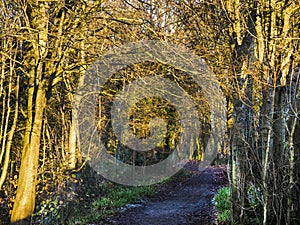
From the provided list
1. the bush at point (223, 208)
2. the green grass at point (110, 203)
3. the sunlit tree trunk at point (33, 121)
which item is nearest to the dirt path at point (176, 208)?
the bush at point (223, 208)

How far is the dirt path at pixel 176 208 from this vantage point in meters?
9.04

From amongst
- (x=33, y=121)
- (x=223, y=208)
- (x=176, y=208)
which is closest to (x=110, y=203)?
(x=176, y=208)

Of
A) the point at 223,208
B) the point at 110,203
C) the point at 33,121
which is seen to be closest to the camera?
the point at 33,121

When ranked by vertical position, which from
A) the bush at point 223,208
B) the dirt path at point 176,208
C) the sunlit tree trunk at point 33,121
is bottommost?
the dirt path at point 176,208

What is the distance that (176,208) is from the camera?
11.3 metres

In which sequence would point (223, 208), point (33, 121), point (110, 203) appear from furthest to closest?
point (110, 203), point (223, 208), point (33, 121)

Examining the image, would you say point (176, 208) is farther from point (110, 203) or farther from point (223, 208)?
point (223, 208)

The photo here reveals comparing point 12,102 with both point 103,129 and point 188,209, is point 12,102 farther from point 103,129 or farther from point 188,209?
point 188,209

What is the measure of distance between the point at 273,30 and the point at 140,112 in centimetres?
725

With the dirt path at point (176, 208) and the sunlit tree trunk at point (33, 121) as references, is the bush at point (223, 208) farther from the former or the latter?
the sunlit tree trunk at point (33, 121)

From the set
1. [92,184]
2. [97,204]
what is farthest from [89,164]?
[97,204]

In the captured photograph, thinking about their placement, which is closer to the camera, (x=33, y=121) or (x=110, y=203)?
(x=33, y=121)

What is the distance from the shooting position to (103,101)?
41.8 ft

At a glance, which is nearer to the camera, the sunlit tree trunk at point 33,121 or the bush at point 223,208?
the sunlit tree trunk at point 33,121
